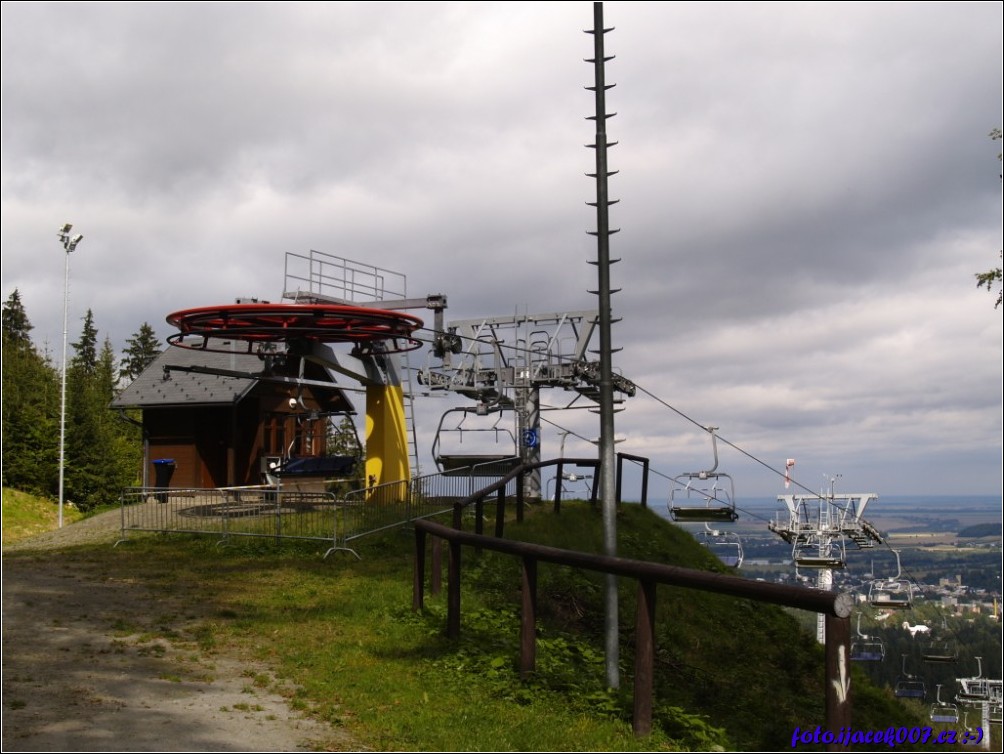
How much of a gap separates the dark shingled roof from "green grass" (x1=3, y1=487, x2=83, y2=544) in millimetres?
14669

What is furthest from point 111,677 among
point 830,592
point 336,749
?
point 830,592

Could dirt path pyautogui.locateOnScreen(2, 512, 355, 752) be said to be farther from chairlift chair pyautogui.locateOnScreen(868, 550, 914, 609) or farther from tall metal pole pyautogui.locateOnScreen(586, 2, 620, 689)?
chairlift chair pyautogui.locateOnScreen(868, 550, 914, 609)

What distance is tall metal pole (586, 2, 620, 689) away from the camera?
25.3 ft

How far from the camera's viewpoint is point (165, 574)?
14.2m

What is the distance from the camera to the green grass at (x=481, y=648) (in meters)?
6.78

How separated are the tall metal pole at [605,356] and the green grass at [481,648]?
465mm

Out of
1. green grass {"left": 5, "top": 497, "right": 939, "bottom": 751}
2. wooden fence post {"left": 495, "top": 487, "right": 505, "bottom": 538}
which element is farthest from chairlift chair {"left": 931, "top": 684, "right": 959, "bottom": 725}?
wooden fence post {"left": 495, "top": 487, "right": 505, "bottom": 538}

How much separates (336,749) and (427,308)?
61.3 feet

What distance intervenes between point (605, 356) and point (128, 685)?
4.58 metres

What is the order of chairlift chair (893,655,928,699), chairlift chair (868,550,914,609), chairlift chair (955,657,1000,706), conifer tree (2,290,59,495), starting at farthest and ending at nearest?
conifer tree (2,290,59,495)
chairlift chair (955,657,1000,706)
chairlift chair (893,655,928,699)
chairlift chair (868,550,914,609)

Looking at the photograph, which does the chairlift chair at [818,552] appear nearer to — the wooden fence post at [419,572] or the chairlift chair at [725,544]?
the chairlift chair at [725,544]

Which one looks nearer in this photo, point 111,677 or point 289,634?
point 111,677

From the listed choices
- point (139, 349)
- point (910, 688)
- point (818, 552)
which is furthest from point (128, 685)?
point (139, 349)

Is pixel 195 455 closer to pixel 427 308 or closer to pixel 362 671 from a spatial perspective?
pixel 427 308
